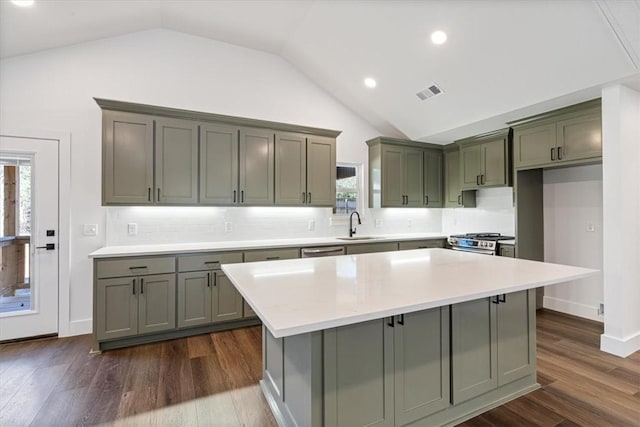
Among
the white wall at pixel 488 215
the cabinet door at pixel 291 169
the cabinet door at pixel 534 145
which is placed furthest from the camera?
the white wall at pixel 488 215

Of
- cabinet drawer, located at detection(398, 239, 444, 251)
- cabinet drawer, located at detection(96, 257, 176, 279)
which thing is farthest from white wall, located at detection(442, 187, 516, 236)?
cabinet drawer, located at detection(96, 257, 176, 279)

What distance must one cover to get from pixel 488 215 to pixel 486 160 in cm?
91

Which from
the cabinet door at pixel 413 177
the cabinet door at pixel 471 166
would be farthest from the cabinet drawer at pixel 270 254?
the cabinet door at pixel 471 166

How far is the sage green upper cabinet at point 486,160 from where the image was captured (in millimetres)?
4066

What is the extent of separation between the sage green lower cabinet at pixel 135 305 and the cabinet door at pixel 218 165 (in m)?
1.01

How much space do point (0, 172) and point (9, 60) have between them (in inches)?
44.6

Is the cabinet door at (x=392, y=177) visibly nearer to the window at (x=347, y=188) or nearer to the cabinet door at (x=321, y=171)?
the window at (x=347, y=188)

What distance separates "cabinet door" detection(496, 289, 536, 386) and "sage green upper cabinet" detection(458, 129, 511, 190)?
2.39m

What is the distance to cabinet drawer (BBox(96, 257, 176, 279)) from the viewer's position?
2881 millimetres

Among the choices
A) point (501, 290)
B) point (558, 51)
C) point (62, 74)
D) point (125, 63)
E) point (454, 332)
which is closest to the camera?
point (501, 290)

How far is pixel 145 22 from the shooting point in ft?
11.2

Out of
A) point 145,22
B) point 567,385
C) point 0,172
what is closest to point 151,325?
point 0,172

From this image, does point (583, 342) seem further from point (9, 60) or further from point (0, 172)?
point (9, 60)

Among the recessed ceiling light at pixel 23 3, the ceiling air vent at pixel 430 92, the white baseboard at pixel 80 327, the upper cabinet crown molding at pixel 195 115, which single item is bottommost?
the white baseboard at pixel 80 327
